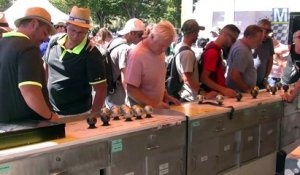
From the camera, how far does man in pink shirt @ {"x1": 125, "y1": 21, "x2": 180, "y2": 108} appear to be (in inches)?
131

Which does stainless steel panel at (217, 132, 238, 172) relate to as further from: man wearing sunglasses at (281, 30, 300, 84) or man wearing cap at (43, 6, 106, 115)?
man wearing sunglasses at (281, 30, 300, 84)

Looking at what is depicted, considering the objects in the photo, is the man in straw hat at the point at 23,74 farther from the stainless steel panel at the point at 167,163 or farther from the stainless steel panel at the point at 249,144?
the stainless steel panel at the point at 249,144

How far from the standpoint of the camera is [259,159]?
408 cm

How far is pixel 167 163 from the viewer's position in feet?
9.64

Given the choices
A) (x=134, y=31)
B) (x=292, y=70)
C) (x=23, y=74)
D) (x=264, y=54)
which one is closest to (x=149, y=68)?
(x=23, y=74)

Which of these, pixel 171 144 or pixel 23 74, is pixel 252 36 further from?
pixel 23 74

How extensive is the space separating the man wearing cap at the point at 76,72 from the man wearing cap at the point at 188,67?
101 centimetres

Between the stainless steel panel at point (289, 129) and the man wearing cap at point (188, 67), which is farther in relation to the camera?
the stainless steel panel at point (289, 129)

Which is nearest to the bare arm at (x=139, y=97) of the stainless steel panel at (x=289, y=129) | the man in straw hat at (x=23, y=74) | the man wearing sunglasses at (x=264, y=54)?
the man in straw hat at (x=23, y=74)

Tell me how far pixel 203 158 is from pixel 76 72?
3.90 feet

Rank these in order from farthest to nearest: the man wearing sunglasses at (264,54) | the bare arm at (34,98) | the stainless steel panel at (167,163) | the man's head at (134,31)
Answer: the man wearing sunglasses at (264,54) → the man's head at (134,31) → the stainless steel panel at (167,163) → the bare arm at (34,98)

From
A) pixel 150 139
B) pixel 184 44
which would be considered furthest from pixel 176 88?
pixel 150 139

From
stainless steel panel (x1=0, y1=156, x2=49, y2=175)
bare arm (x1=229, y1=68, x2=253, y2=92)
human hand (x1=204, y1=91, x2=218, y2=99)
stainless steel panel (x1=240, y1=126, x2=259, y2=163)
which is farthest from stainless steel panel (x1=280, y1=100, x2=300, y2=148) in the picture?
stainless steel panel (x1=0, y1=156, x2=49, y2=175)

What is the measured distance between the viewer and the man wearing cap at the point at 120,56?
14.6 feet
